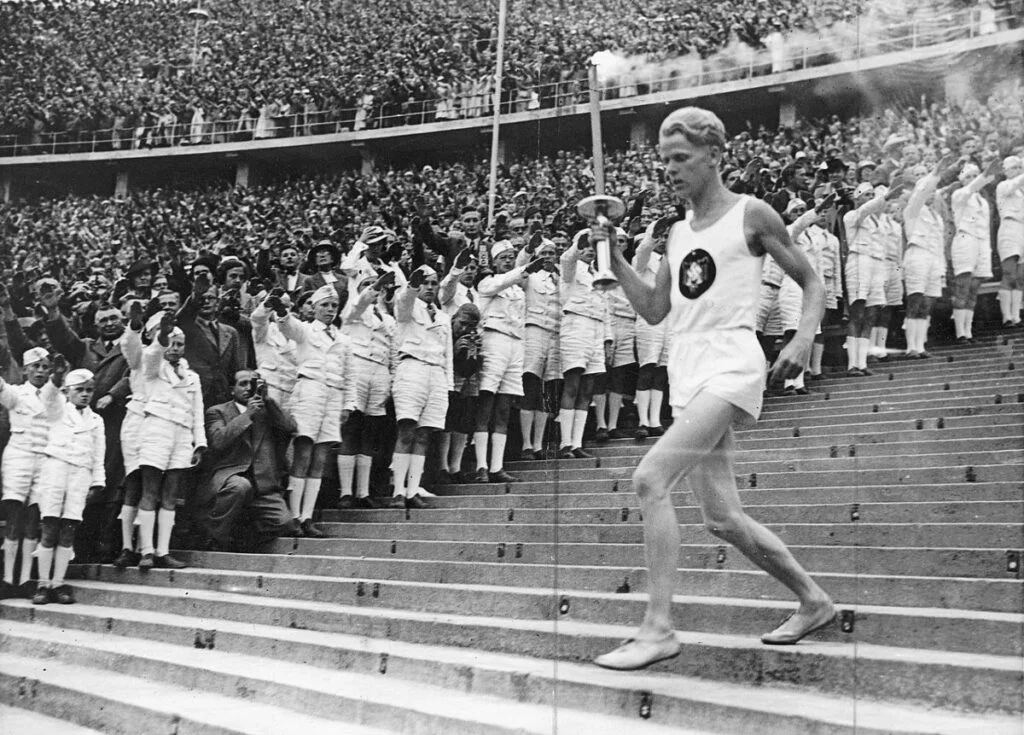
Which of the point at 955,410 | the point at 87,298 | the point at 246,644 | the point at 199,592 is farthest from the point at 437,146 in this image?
the point at 955,410

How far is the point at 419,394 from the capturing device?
808 centimetres

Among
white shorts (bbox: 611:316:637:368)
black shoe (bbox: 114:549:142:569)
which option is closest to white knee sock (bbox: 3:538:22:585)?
black shoe (bbox: 114:549:142:569)

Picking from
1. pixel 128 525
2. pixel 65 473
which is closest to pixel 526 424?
pixel 128 525

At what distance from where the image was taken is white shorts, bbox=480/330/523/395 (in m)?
8.27

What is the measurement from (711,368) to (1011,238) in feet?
3.74

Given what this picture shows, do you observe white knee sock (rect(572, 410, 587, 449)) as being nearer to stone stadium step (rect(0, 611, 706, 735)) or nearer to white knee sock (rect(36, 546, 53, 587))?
stone stadium step (rect(0, 611, 706, 735))

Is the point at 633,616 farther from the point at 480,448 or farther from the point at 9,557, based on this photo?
the point at 9,557

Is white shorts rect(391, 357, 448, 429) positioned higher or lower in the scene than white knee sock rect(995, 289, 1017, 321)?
higher

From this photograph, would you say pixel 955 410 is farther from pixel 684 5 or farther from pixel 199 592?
pixel 199 592

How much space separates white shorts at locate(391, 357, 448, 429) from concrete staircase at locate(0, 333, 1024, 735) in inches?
55.0

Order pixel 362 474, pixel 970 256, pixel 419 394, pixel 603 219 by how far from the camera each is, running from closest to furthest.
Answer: pixel 603 219 → pixel 970 256 → pixel 419 394 → pixel 362 474

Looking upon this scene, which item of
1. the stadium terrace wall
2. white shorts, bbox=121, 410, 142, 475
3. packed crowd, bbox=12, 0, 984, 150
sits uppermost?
packed crowd, bbox=12, 0, 984, 150

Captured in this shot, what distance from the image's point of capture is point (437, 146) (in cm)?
848

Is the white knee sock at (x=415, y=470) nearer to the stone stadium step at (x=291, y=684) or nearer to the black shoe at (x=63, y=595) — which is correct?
the stone stadium step at (x=291, y=684)
